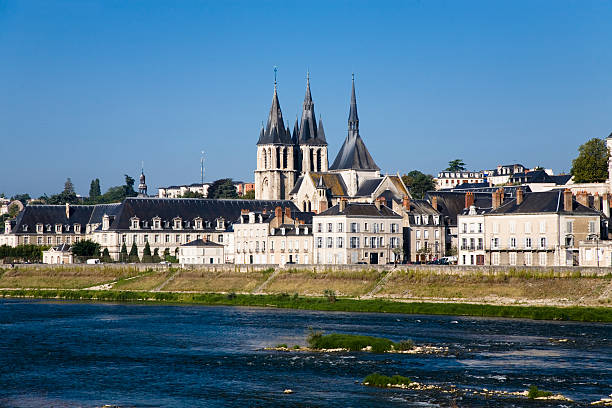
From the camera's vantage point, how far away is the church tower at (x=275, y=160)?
477ft

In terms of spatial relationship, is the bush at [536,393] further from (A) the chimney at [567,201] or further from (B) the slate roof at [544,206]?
(A) the chimney at [567,201]

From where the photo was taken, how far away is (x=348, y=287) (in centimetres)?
7900

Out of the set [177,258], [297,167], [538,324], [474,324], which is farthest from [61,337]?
[297,167]

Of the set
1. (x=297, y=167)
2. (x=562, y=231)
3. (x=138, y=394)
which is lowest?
(x=138, y=394)

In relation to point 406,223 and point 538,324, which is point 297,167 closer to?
point 406,223

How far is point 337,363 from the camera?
A: 45625mm

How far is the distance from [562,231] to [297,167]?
75563 mm

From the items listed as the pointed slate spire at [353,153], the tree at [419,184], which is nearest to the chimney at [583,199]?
the pointed slate spire at [353,153]

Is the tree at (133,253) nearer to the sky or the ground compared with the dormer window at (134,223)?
nearer to the ground

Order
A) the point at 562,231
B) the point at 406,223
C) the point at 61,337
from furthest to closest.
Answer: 1. the point at 406,223
2. the point at 562,231
3. the point at 61,337

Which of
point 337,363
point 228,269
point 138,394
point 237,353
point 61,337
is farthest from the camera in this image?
point 228,269

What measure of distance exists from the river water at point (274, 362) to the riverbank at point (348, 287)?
413 cm

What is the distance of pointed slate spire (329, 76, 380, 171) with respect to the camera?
134 m

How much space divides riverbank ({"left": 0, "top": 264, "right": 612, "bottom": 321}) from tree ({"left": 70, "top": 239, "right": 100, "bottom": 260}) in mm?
9437
